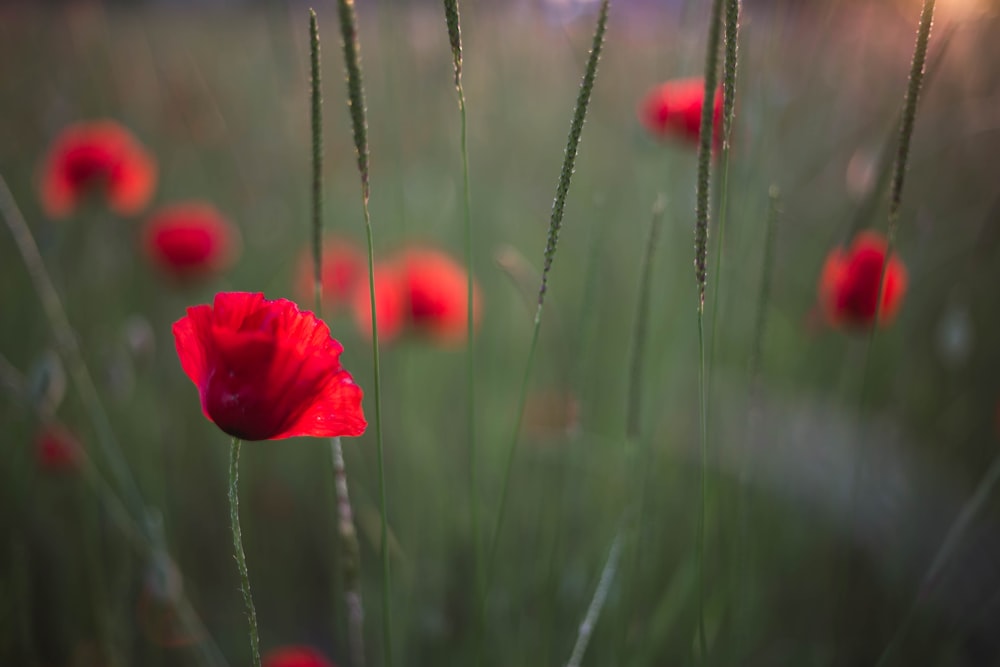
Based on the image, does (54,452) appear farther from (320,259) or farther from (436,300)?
(320,259)

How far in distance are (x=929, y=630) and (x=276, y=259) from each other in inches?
60.0

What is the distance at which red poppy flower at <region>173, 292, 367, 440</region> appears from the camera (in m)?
0.39

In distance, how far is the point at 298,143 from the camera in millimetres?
2143

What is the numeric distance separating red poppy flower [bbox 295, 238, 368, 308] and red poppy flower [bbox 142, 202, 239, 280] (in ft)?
0.52

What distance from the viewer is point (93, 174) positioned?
1.17m

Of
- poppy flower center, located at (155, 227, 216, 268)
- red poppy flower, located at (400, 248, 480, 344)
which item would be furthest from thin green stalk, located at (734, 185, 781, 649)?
poppy flower center, located at (155, 227, 216, 268)

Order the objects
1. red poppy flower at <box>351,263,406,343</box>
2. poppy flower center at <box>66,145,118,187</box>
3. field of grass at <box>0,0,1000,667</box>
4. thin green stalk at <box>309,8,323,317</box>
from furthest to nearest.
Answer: poppy flower center at <box>66,145,118,187</box>
red poppy flower at <box>351,263,406,343</box>
field of grass at <box>0,0,1000,667</box>
thin green stalk at <box>309,8,323,317</box>

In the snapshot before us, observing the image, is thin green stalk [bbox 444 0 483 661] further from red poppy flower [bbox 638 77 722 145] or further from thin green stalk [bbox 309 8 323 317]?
red poppy flower [bbox 638 77 722 145]

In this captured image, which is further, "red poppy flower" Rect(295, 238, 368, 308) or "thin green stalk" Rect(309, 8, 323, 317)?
"red poppy flower" Rect(295, 238, 368, 308)

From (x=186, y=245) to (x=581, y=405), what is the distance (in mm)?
753

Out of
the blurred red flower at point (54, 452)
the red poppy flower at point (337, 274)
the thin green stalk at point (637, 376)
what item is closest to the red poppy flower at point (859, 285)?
the thin green stalk at point (637, 376)

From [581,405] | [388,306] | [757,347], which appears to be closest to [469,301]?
[757,347]

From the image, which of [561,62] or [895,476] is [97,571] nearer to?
[895,476]

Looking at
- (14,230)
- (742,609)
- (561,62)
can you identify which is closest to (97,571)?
(14,230)
